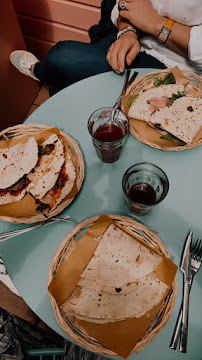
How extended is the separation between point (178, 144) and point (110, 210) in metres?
0.41

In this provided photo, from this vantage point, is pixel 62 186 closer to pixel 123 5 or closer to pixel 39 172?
pixel 39 172

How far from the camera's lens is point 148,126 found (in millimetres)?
1178

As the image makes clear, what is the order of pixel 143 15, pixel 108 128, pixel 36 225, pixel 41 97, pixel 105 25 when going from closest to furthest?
pixel 36 225, pixel 108 128, pixel 143 15, pixel 105 25, pixel 41 97

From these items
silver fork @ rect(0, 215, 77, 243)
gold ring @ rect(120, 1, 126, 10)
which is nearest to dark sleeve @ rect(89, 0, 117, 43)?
gold ring @ rect(120, 1, 126, 10)

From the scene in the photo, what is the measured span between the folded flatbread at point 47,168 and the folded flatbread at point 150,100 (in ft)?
1.15

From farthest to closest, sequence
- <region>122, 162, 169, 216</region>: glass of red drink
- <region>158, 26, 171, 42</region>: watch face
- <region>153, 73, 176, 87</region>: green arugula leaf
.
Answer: <region>158, 26, 171, 42</region>: watch face → <region>153, 73, 176, 87</region>: green arugula leaf → <region>122, 162, 169, 216</region>: glass of red drink

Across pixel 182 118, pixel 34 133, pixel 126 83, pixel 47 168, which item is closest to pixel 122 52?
pixel 126 83

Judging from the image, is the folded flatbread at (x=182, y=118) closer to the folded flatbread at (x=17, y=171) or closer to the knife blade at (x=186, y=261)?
the knife blade at (x=186, y=261)

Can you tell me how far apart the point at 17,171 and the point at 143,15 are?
1.07 meters

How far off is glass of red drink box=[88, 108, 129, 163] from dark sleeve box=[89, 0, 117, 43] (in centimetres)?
91

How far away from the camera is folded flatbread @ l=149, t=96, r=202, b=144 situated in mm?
1120

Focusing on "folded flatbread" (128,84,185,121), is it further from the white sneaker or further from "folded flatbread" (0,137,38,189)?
the white sneaker

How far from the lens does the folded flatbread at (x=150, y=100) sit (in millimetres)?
1164

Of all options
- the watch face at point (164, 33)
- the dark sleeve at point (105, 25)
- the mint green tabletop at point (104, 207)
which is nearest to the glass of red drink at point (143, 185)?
the mint green tabletop at point (104, 207)
